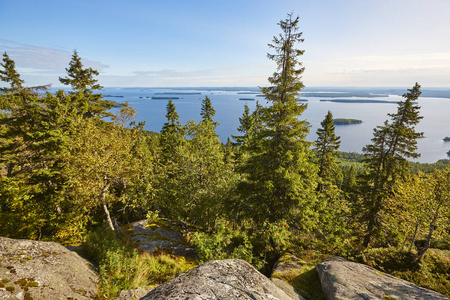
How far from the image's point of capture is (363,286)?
7066 millimetres

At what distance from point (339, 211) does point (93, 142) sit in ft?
74.9

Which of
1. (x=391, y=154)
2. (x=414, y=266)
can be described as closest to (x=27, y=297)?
(x=414, y=266)

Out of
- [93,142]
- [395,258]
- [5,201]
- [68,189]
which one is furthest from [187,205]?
[395,258]

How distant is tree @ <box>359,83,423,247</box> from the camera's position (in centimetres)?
1722

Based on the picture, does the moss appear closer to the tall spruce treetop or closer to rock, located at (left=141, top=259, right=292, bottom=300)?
rock, located at (left=141, top=259, right=292, bottom=300)

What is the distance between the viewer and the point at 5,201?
10.9 metres

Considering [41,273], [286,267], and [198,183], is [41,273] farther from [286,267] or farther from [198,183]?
[286,267]

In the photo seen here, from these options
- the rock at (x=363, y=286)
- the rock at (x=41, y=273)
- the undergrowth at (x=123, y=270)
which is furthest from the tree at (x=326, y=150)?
the rock at (x=41, y=273)

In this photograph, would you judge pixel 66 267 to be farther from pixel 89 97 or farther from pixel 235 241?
pixel 89 97

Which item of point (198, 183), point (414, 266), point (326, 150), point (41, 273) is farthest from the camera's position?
point (326, 150)

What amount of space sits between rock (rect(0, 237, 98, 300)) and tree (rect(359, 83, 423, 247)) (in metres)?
21.4

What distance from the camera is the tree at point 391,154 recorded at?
17.2 metres

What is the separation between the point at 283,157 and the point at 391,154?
515 inches

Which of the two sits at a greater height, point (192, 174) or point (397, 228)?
point (192, 174)
